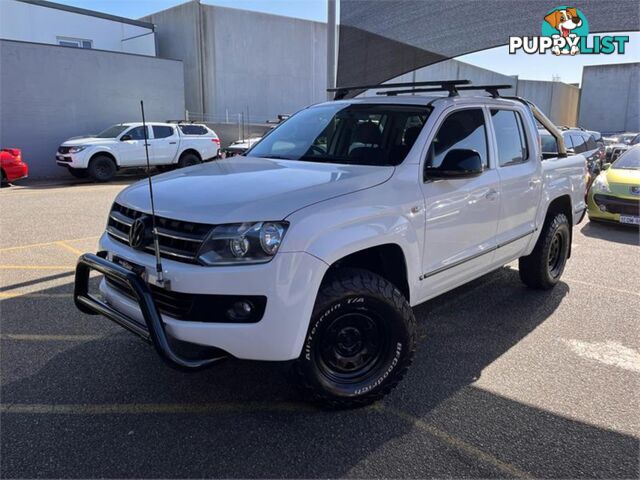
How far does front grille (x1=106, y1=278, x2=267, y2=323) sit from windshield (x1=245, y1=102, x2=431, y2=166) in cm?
143

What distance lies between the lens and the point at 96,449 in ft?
9.18

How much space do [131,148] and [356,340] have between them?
1495 centimetres

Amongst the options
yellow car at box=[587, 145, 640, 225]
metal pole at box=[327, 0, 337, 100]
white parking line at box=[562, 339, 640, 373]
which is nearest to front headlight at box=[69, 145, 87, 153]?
metal pole at box=[327, 0, 337, 100]

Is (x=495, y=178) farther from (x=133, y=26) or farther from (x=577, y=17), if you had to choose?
(x=133, y=26)

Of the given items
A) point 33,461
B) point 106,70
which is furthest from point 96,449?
point 106,70

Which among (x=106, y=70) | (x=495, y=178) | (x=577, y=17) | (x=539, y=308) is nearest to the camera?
(x=495, y=178)

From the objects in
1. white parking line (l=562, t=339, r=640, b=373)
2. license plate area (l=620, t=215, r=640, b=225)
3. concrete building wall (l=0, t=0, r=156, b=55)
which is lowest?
white parking line (l=562, t=339, r=640, b=373)

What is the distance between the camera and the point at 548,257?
5.31m

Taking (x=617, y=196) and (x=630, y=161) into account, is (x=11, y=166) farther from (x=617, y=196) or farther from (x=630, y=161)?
(x=630, y=161)

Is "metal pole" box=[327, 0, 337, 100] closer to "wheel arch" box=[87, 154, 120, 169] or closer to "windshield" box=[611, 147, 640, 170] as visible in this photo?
"windshield" box=[611, 147, 640, 170]

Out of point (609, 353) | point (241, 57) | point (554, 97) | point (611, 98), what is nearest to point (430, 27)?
point (609, 353)

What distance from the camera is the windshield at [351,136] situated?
3738 millimetres

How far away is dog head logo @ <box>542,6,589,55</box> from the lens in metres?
6.80

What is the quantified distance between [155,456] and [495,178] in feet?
10.4
